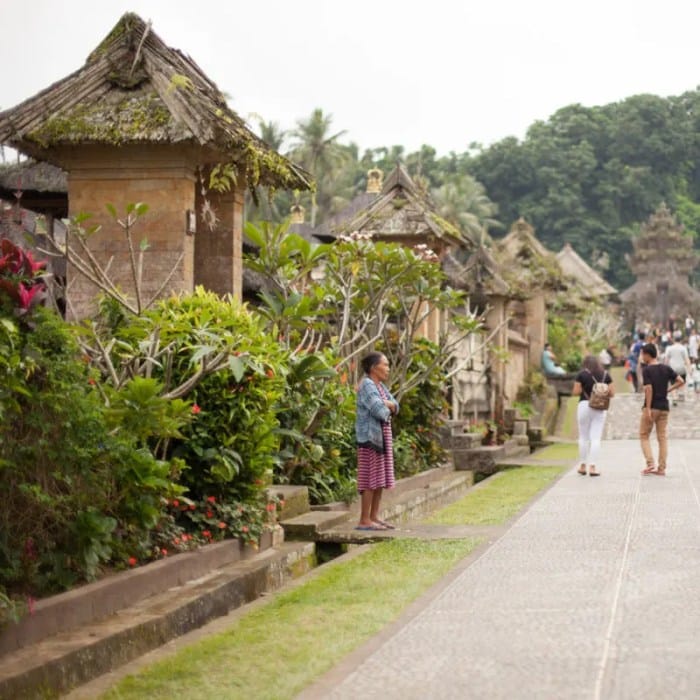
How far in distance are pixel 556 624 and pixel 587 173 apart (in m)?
A: 85.1

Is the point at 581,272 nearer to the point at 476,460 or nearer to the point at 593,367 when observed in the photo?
the point at 476,460

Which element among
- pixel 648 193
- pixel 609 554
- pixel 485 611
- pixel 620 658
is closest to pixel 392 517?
pixel 609 554

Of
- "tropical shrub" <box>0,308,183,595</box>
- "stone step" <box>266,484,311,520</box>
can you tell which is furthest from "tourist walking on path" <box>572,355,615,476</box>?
"tropical shrub" <box>0,308,183,595</box>

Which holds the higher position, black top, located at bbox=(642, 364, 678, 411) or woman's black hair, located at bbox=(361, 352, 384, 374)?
woman's black hair, located at bbox=(361, 352, 384, 374)

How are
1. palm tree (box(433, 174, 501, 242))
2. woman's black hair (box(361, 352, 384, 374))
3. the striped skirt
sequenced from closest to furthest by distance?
1. the striped skirt
2. woman's black hair (box(361, 352, 384, 374))
3. palm tree (box(433, 174, 501, 242))

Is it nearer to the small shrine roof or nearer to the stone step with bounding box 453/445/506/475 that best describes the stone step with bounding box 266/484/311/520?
the stone step with bounding box 453/445/506/475

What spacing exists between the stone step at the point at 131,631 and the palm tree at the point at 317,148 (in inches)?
2304

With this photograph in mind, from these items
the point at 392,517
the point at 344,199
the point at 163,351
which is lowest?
the point at 392,517

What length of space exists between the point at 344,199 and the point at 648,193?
30319mm

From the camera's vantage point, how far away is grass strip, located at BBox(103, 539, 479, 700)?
5.65 meters

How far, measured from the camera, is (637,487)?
14227 mm

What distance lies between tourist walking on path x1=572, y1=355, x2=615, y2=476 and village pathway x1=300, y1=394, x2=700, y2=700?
4.35m

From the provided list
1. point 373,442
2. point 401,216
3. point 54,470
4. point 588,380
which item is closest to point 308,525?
point 373,442

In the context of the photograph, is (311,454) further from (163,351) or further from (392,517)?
(163,351)
